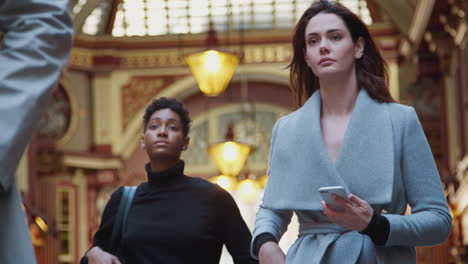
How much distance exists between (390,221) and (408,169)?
7.1 inches

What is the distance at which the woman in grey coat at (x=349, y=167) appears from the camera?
272 centimetres

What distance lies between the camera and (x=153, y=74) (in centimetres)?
2103

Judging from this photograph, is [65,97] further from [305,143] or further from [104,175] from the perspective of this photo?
[305,143]

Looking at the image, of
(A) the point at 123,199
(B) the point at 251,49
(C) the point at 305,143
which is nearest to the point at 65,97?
(B) the point at 251,49

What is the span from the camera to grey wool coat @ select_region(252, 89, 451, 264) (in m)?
2.72

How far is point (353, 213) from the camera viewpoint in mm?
2566

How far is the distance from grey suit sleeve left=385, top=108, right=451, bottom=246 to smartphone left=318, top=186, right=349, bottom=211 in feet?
0.65

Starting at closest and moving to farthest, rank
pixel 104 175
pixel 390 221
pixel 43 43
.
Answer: pixel 43 43 → pixel 390 221 → pixel 104 175

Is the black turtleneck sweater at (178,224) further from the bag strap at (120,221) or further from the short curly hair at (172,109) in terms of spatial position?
the short curly hair at (172,109)

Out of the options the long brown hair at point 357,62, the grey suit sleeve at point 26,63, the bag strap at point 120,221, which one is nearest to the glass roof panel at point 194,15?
the bag strap at point 120,221

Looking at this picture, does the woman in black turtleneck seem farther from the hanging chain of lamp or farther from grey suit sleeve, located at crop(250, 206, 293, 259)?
the hanging chain of lamp

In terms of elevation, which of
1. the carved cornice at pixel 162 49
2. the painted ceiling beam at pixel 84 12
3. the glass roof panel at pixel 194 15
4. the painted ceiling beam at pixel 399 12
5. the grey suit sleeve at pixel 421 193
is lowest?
the carved cornice at pixel 162 49

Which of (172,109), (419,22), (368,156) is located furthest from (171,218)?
(419,22)

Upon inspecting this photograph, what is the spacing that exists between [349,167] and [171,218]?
137 centimetres
